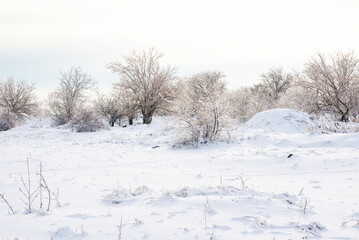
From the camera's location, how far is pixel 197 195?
4367mm

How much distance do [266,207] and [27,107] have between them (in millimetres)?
39399

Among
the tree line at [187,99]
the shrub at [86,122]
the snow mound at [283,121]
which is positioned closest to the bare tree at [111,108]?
the tree line at [187,99]

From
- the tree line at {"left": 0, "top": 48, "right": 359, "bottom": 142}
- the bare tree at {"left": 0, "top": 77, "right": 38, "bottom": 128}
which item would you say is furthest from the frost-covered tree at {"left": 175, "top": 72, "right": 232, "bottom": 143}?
the bare tree at {"left": 0, "top": 77, "right": 38, "bottom": 128}

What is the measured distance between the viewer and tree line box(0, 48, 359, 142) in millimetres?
10805

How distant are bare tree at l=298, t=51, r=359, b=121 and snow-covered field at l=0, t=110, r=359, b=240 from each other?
8947mm

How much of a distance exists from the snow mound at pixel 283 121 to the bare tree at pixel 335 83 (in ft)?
7.80

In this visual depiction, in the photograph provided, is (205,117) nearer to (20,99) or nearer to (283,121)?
(283,121)

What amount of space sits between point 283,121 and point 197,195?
464 inches

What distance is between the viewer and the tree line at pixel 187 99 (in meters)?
10.8

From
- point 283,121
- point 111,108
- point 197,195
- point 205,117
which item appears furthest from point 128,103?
point 197,195

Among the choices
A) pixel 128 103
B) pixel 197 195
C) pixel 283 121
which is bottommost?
pixel 197 195

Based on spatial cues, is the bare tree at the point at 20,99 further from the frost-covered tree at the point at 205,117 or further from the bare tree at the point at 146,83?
the frost-covered tree at the point at 205,117

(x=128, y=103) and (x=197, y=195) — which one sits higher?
(x=128, y=103)

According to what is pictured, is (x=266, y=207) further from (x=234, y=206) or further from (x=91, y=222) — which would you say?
(x=91, y=222)
